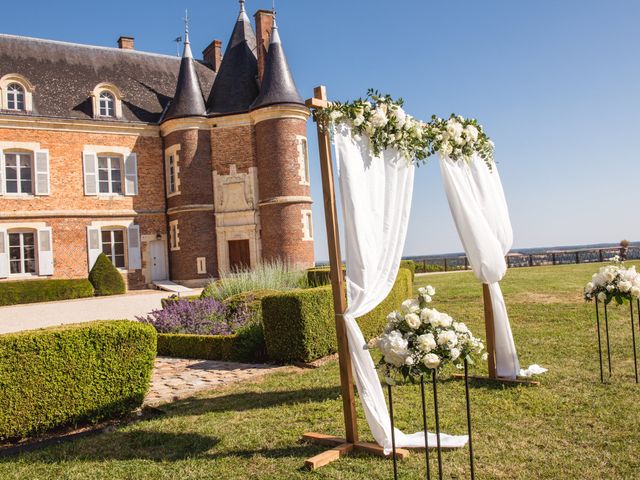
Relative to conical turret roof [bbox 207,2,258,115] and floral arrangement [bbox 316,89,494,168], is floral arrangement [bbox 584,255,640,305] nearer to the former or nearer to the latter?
floral arrangement [bbox 316,89,494,168]

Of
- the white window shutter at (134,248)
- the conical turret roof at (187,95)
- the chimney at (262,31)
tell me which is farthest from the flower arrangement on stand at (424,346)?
the white window shutter at (134,248)

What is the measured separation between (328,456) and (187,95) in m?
20.3

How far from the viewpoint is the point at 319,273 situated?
12367 mm

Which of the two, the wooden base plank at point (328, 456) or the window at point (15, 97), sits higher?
the window at point (15, 97)

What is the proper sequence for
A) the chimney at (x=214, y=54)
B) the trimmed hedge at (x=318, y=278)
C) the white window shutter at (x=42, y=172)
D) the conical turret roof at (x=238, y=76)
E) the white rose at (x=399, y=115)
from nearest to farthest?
1. the white rose at (x=399, y=115)
2. the trimmed hedge at (x=318, y=278)
3. the white window shutter at (x=42, y=172)
4. the conical turret roof at (x=238, y=76)
5. the chimney at (x=214, y=54)

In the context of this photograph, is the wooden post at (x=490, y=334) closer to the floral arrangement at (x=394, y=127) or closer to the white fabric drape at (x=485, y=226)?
the white fabric drape at (x=485, y=226)

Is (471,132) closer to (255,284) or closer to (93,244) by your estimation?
(255,284)

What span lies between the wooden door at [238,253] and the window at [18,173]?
308 inches

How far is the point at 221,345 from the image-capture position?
8367 mm

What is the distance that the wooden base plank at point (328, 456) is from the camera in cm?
392

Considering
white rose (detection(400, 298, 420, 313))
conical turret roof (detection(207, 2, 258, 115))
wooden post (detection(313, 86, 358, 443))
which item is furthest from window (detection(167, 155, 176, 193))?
white rose (detection(400, 298, 420, 313))

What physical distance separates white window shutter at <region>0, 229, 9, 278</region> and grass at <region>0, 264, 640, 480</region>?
1696 centimetres

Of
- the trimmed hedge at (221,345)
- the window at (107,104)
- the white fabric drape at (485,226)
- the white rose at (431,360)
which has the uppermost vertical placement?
the window at (107,104)

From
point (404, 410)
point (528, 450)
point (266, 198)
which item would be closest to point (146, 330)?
point (404, 410)
